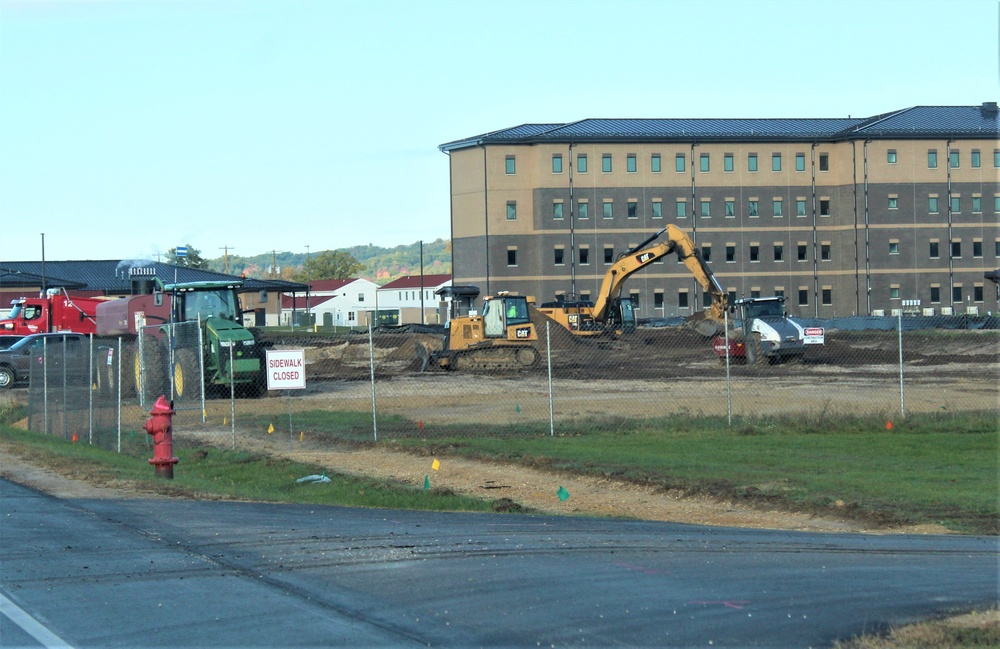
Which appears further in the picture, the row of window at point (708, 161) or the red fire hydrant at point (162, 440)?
the row of window at point (708, 161)

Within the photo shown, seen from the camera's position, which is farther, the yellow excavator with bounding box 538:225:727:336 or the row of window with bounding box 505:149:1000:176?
the row of window with bounding box 505:149:1000:176

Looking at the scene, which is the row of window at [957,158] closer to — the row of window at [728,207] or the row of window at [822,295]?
the row of window at [728,207]

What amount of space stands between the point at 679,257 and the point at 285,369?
25434 mm

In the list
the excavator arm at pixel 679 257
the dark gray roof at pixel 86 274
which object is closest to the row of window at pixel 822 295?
the dark gray roof at pixel 86 274

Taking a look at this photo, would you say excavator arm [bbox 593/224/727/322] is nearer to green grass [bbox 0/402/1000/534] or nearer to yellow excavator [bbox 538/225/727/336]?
yellow excavator [bbox 538/225/727/336]

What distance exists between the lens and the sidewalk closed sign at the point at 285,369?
18969 mm

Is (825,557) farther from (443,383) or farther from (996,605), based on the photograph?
(443,383)

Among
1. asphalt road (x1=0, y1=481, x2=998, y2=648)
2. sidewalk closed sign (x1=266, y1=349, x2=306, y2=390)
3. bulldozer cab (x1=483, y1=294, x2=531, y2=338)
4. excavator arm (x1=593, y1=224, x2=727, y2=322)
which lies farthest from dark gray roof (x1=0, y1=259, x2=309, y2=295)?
asphalt road (x1=0, y1=481, x2=998, y2=648)

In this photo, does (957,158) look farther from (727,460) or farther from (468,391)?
(727,460)

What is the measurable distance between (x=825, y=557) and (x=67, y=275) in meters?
85.7

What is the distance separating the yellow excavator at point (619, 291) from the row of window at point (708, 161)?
30.2 meters

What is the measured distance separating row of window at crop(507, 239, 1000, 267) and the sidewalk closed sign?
60.9m

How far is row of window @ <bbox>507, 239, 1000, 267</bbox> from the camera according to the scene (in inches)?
3157

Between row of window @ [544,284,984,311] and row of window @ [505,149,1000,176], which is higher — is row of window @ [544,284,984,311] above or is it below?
below
